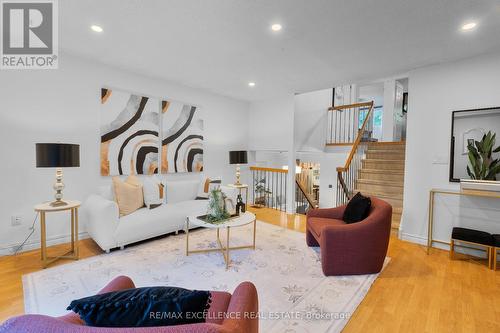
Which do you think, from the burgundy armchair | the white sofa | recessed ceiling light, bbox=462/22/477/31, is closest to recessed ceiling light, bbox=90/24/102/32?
the white sofa

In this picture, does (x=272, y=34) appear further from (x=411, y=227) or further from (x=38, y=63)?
(x=411, y=227)

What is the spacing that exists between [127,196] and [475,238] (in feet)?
15.1

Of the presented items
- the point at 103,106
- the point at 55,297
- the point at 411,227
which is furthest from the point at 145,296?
the point at 411,227

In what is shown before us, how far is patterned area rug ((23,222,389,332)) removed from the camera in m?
2.01

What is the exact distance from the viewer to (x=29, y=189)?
10.3ft

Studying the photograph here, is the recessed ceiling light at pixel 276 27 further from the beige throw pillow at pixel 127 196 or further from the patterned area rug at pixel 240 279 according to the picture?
the beige throw pillow at pixel 127 196

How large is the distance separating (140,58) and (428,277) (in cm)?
458

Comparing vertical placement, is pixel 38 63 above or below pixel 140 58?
below

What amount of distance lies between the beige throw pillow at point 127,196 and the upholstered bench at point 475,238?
4.36 meters

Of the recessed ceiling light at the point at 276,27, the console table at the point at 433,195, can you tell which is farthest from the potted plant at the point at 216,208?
the console table at the point at 433,195

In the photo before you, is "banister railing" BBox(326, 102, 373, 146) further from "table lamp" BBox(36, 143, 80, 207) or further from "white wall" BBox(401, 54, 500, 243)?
"table lamp" BBox(36, 143, 80, 207)

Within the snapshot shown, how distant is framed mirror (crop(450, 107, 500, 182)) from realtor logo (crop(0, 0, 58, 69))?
16.1 ft

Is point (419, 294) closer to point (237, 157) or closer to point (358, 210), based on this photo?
point (358, 210)

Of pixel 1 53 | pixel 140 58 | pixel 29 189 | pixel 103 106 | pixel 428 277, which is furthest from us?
pixel 103 106
